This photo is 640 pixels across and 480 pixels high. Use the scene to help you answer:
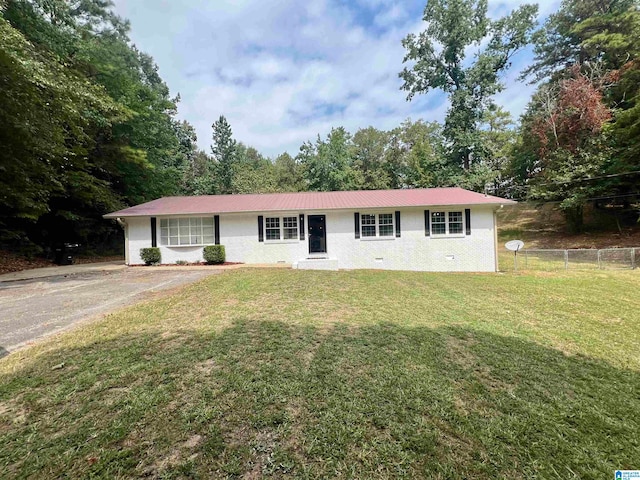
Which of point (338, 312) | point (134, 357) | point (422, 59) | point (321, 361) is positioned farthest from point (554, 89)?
point (134, 357)

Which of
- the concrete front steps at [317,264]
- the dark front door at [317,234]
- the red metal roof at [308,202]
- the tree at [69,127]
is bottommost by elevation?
the concrete front steps at [317,264]

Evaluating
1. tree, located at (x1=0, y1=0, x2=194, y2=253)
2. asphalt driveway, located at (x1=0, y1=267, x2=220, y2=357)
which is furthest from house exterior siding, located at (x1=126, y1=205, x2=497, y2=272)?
tree, located at (x1=0, y1=0, x2=194, y2=253)

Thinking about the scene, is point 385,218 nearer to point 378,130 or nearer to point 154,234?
point 154,234

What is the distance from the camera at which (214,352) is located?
3.42 meters

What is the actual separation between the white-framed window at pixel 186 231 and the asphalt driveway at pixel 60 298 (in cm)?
339

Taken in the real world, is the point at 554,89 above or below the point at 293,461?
above

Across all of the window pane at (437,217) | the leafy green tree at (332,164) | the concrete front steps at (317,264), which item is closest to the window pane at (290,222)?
the concrete front steps at (317,264)

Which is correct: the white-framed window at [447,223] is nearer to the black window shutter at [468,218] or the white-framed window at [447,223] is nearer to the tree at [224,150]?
the black window shutter at [468,218]

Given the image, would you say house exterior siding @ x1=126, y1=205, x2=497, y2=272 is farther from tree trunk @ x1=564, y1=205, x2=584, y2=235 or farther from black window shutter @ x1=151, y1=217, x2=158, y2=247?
tree trunk @ x1=564, y1=205, x2=584, y2=235

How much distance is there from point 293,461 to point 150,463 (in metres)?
0.93

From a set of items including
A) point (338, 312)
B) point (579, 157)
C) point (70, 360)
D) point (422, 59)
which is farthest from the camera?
point (422, 59)

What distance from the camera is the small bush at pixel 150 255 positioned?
12805mm

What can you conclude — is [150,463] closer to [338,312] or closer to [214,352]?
[214,352]

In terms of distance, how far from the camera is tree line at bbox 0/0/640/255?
1079 centimetres
